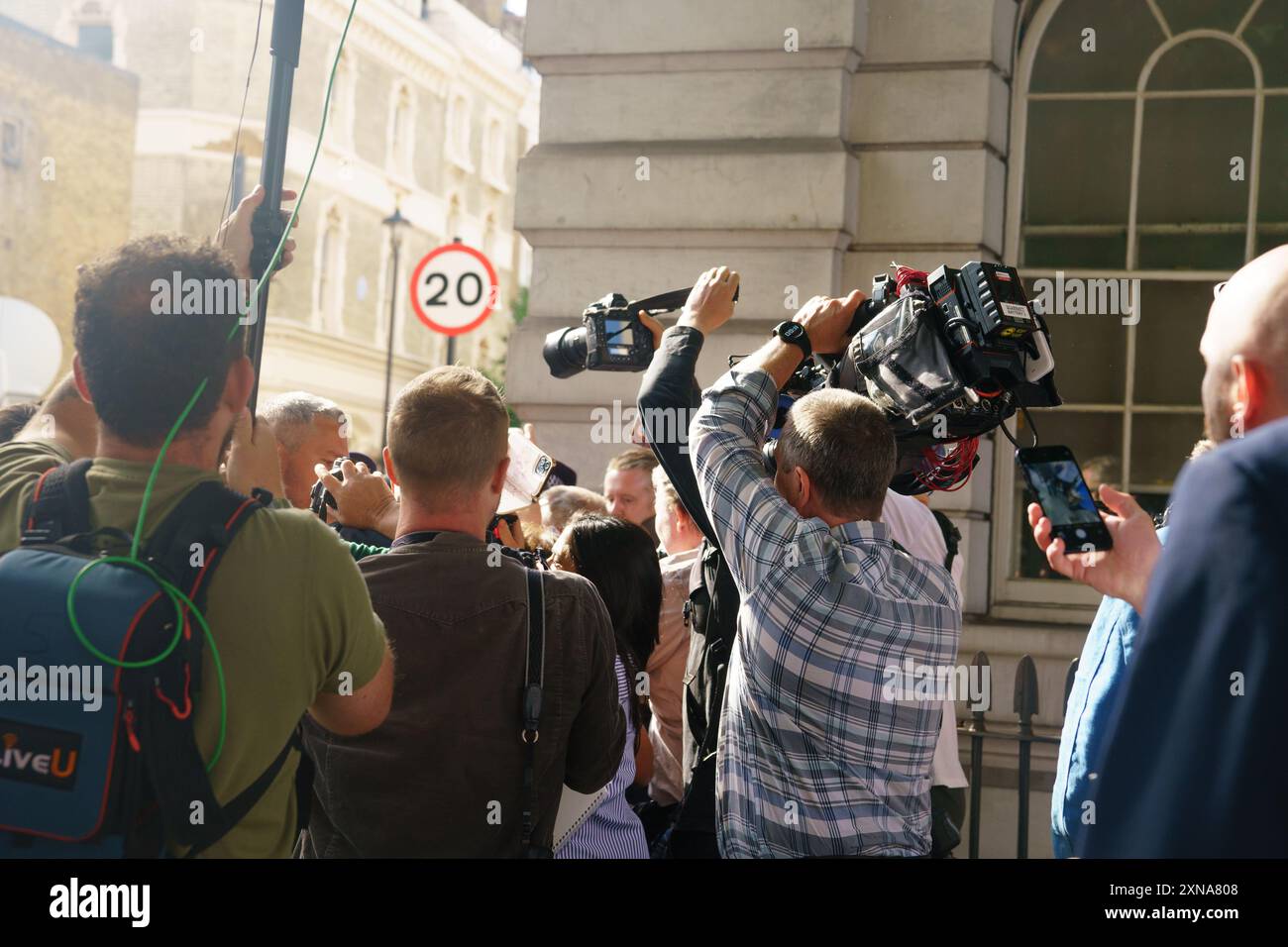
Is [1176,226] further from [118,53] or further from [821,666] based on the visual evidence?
[118,53]

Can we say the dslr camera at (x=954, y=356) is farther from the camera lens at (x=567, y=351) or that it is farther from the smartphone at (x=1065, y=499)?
the camera lens at (x=567, y=351)

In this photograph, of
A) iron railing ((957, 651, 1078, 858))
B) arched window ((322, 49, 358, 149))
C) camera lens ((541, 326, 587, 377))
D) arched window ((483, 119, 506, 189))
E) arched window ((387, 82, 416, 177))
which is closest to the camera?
camera lens ((541, 326, 587, 377))

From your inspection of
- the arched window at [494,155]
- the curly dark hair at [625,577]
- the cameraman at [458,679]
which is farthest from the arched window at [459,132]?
the cameraman at [458,679]

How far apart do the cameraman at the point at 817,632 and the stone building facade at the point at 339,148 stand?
3190cm

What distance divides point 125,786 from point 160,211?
36865 millimetres

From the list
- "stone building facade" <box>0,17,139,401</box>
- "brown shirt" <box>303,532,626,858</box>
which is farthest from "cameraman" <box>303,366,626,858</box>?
"stone building facade" <box>0,17,139,401</box>

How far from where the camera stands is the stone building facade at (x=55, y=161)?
31.9 meters

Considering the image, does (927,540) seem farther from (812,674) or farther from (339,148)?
(339,148)

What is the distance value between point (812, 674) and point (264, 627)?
1097 millimetres

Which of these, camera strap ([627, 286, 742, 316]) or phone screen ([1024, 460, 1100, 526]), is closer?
phone screen ([1024, 460, 1100, 526])

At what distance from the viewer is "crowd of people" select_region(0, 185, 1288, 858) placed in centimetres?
139

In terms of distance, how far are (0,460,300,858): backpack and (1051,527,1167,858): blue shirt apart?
1669 millimetres

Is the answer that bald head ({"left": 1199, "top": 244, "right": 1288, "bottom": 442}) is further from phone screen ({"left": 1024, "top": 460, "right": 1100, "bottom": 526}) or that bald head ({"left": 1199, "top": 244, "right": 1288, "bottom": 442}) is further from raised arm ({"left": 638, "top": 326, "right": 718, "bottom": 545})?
raised arm ({"left": 638, "top": 326, "right": 718, "bottom": 545})

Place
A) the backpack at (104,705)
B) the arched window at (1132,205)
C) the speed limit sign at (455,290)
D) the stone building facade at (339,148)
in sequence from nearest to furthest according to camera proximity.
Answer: the backpack at (104,705) < the arched window at (1132,205) < the speed limit sign at (455,290) < the stone building facade at (339,148)
